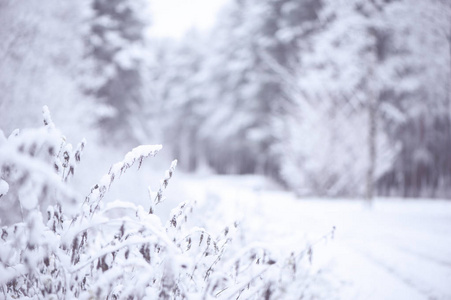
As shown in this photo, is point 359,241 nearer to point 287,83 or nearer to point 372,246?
point 372,246

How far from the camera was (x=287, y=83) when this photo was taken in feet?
47.8

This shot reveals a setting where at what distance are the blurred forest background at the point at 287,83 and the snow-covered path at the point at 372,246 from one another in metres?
1.83

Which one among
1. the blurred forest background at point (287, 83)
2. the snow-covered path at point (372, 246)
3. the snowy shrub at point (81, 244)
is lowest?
the snow-covered path at point (372, 246)

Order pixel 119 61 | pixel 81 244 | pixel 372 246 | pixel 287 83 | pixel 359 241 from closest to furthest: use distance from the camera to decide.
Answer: pixel 81 244, pixel 372 246, pixel 359 241, pixel 287 83, pixel 119 61

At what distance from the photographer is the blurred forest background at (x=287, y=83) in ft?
20.3

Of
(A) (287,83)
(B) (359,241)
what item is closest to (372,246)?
(B) (359,241)

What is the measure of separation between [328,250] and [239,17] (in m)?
19.7

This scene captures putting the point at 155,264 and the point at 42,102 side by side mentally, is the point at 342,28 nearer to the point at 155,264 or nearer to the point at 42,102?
the point at 42,102

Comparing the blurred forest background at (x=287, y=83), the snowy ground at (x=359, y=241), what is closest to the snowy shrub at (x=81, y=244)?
the snowy ground at (x=359, y=241)

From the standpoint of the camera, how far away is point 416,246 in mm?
3832

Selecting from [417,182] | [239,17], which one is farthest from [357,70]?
[239,17]

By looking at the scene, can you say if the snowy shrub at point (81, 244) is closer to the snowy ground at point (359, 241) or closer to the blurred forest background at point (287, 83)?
the snowy ground at point (359, 241)

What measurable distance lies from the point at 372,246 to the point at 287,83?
11.4 m

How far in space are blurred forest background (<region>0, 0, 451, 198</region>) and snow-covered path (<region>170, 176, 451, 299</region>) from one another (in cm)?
183
